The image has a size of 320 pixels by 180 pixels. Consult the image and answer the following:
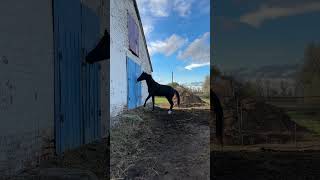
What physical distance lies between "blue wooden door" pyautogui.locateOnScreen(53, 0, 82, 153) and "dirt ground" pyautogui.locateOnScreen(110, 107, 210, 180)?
102 centimetres

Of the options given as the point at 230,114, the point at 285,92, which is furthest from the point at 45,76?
the point at 285,92

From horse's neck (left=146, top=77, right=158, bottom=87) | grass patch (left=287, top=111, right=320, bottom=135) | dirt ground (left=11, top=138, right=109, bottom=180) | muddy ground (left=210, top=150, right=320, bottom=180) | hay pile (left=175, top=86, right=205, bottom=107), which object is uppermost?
horse's neck (left=146, top=77, right=158, bottom=87)

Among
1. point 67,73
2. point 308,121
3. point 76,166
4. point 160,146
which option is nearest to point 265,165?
point 160,146

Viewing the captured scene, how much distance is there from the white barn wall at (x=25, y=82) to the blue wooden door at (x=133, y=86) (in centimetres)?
104

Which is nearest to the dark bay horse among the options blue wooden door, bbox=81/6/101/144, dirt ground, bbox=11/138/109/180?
dirt ground, bbox=11/138/109/180

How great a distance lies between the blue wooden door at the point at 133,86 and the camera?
452cm

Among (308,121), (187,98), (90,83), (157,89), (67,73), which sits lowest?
(308,121)

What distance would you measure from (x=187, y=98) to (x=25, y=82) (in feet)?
6.16

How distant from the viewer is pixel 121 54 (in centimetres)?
497

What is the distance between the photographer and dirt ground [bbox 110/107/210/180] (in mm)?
4316

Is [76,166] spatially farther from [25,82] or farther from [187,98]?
[187,98]

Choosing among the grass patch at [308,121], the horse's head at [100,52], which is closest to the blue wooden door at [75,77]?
the horse's head at [100,52]

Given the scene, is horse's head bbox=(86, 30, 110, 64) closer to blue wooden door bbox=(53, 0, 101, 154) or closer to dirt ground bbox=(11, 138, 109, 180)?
blue wooden door bbox=(53, 0, 101, 154)

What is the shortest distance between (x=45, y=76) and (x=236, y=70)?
452 centimetres
